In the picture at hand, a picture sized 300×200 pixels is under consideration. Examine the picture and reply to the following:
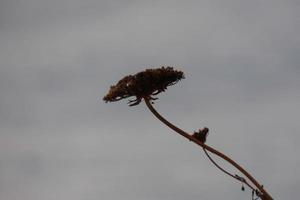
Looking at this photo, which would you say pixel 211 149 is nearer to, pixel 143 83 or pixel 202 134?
pixel 202 134

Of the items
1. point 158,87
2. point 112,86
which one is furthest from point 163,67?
point 112,86

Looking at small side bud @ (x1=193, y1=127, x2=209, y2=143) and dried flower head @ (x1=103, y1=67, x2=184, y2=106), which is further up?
dried flower head @ (x1=103, y1=67, x2=184, y2=106)

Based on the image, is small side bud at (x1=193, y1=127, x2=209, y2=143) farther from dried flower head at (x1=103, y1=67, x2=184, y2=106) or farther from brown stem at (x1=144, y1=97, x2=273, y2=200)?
dried flower head at (x1=103, y1=67, x2=184, y2=106)

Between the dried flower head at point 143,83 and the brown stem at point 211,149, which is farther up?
the dried flower head at point 143,83

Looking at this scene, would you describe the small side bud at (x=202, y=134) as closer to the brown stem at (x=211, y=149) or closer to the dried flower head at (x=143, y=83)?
the brown stem at (x=211, y=149)

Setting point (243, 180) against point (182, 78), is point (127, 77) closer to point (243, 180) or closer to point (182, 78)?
point (182, 78)

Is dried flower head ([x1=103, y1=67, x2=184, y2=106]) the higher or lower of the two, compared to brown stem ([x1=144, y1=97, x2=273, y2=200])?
higher

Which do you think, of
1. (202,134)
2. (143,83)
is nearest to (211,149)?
(202,134)

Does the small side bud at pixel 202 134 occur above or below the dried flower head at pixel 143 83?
below
